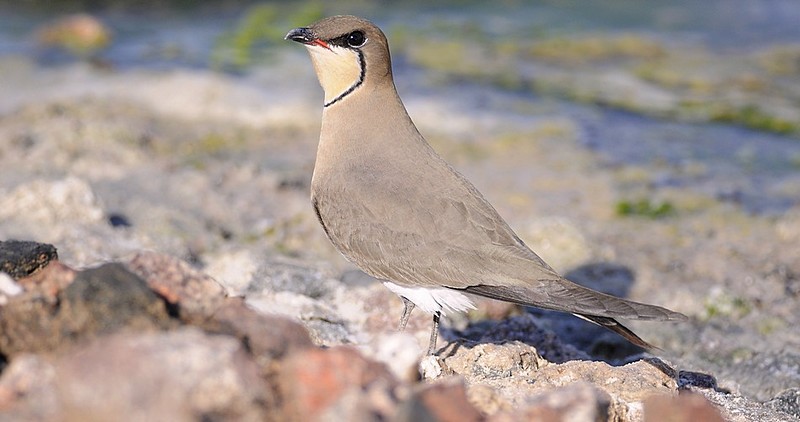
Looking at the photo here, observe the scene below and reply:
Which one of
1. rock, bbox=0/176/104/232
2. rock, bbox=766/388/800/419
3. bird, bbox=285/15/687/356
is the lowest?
rock, bbox=0/176/104/232

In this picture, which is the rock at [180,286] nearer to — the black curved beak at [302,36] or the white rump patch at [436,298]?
the white rump patch at [436,298]

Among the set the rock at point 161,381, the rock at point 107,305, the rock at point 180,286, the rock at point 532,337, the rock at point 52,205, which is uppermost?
the rock at point 161,381

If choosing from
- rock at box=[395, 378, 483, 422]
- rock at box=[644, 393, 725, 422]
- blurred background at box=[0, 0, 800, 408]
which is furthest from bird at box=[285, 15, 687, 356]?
rock at box=[395, 378, 483, 422]

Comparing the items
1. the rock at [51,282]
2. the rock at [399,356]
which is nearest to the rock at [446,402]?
the rock at [399,356]

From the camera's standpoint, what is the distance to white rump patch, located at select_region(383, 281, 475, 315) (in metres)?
3.93

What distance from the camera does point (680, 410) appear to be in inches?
91.6

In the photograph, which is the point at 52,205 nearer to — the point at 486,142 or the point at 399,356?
the point at 399,356

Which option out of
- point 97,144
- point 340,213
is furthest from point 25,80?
point 340,213

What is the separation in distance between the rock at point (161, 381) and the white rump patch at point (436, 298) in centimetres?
179

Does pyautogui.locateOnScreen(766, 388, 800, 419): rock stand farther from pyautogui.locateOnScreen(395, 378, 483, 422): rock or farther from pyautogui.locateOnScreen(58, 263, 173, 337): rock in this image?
pyautogui.locateOnScreen(58, 263, 173, 337): rock

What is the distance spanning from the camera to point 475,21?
13570 millimetres

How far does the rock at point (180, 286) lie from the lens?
262 centimetres

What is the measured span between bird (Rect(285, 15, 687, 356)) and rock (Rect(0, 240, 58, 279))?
51.4 inches

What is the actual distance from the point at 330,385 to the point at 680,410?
2.72ft
